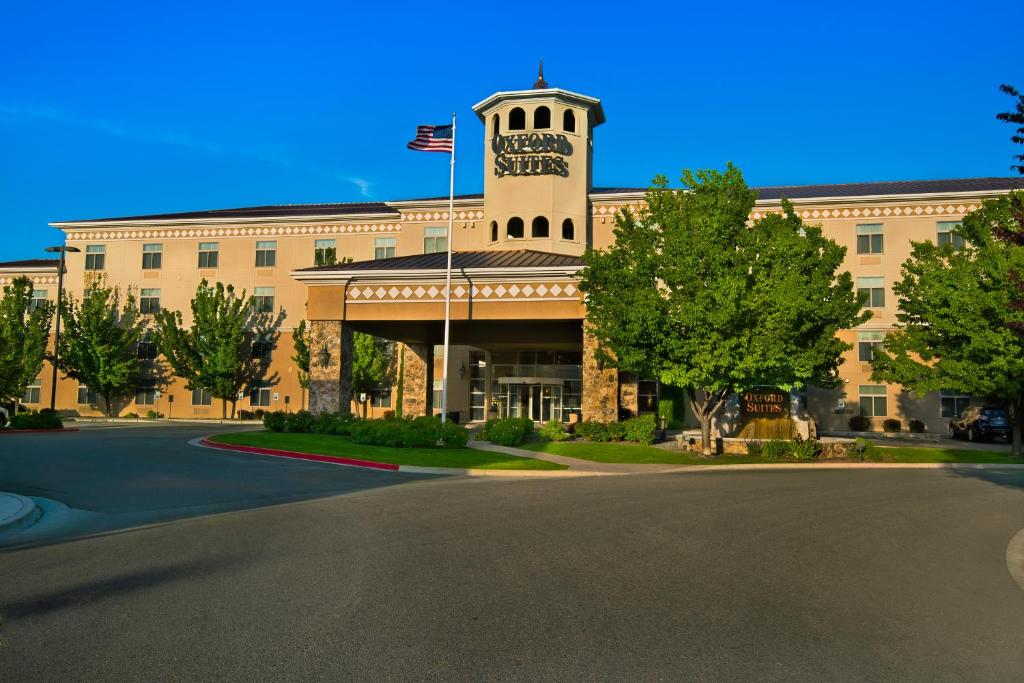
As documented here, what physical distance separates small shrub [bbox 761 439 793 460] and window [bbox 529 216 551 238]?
16850 mm

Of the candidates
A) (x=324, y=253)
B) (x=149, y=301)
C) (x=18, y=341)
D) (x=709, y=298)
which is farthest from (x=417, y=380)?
(x=149, y=301)

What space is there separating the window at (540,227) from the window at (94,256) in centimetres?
3494

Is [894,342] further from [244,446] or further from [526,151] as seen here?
Answer: [244,446]

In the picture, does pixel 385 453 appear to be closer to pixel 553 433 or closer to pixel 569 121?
pixel 553 433

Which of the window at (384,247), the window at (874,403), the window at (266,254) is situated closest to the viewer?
→ the window at (874,403)

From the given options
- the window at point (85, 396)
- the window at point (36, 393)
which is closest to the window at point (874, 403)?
the window at point (85, 396)

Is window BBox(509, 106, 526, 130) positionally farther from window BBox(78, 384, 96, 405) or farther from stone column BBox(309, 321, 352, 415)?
window BBox(78, 384, 96, 405)

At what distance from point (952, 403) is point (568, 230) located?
26.4 metres

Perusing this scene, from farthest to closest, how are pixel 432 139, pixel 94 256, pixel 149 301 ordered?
pixel 94 256
pixel 149 301
pixel 432 139

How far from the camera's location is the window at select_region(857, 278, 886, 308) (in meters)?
49.8

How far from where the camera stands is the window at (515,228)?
1625 inches

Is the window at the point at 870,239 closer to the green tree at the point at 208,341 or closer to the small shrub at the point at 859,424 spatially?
the small shrub at the point at 859,424

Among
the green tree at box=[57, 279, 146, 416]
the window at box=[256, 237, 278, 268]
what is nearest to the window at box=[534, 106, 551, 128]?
the window at box=[256, 237, 278, 268]

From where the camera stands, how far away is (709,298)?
2638 centimetres
